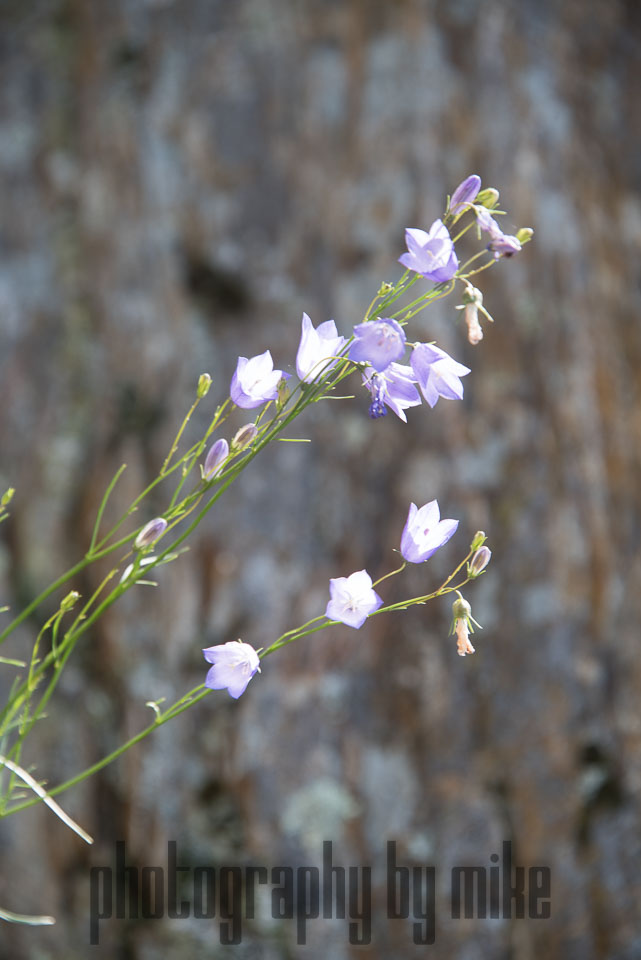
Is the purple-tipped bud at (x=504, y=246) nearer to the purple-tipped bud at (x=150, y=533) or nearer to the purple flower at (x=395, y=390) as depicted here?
the purple flower at (x=395, y=390)

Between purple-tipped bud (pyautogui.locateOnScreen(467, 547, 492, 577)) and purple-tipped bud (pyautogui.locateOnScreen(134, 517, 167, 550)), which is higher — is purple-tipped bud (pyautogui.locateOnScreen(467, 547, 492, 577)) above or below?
below

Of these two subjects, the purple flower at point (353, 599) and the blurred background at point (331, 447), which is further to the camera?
the blurred background at point (331, 447)

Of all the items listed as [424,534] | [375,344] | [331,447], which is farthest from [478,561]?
[331,447]

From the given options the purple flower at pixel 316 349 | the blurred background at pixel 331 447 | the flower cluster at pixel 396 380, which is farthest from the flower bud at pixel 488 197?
the blurred background at pixel 331 447

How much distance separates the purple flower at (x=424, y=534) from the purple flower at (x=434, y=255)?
11cm

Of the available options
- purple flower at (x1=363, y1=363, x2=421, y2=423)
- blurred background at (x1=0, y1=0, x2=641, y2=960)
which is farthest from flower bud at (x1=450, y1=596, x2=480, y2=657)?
blurred background at (x1=0, y1=0, x2=641, y2=960)

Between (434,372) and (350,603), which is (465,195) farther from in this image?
(350,603)

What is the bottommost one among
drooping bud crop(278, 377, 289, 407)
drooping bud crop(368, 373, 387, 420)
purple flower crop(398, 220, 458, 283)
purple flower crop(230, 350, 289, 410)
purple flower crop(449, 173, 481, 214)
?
drooping bud crop(368, 373, 387, 420)

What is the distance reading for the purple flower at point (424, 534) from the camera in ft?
1.31

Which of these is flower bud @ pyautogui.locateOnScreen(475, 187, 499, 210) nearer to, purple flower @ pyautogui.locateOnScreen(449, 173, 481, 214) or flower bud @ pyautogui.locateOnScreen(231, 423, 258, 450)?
purple flower @ pyautogui.locateOnScreen(449, 173, 481, 214)

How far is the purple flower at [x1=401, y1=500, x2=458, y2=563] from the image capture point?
0.40 m

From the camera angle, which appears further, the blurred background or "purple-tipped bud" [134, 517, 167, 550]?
the blurred background

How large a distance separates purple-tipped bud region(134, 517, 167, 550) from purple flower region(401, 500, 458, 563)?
12cm

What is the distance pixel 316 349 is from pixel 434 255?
0.08 m
